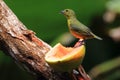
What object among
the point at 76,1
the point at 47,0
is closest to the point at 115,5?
the point at 76,1

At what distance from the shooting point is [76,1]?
9.23 ft

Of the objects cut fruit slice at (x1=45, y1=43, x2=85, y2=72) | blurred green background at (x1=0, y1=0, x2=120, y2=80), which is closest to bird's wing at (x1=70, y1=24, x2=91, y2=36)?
cut fruit slice at (x1=45, y1=43, x2=85, y2=72)

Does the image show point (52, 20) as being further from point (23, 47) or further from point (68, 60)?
point (68, 60)

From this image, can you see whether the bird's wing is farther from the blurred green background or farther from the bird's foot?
the blurred green background

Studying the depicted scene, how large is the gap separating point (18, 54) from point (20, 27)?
100 millimetres

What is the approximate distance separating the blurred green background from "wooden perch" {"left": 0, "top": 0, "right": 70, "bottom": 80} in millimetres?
1089

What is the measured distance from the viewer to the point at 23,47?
1.54 metres

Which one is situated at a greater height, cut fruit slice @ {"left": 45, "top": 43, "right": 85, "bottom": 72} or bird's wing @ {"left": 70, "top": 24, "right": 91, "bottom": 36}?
bird's wing @ {"left": 70, "top": 24, "right": 91, "bottom": 36}

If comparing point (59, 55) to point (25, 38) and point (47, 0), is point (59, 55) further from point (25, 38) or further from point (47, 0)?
point (47, 0)

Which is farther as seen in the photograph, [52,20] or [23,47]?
[52,20]

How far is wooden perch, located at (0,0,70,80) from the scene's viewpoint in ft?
5.01

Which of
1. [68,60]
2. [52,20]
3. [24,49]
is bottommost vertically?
[68,60]

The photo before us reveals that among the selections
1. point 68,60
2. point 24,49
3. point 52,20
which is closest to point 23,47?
point 24,49

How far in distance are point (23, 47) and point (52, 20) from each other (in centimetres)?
140
